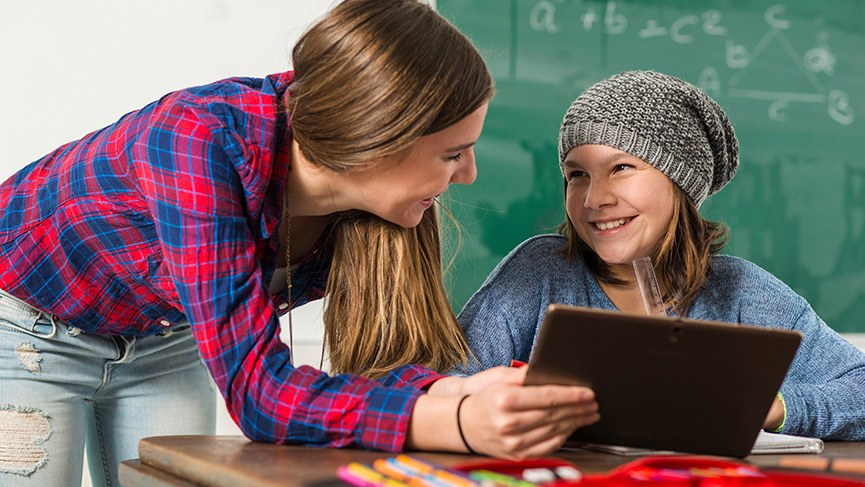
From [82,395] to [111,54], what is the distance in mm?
973

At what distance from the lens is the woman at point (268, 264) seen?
979 millimetres

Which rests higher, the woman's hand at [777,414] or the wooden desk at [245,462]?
the wooden desk at [245,462]

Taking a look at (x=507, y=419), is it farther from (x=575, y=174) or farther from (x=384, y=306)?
(x=575, y=174)

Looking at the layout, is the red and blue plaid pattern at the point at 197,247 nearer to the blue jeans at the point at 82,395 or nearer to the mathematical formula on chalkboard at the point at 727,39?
the blue jeans at the point at 82,395

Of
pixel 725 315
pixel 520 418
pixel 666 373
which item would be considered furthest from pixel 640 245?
pixel 520 418

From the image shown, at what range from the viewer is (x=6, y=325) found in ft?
4.16

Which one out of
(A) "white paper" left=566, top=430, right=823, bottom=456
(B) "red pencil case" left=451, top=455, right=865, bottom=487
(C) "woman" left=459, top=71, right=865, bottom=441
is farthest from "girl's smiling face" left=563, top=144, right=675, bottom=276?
(B) "red pencil case" left=451, top=455, right=865, bottom=487

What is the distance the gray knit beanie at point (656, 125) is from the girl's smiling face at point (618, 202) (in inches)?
0.7

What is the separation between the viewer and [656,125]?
1.48 meters

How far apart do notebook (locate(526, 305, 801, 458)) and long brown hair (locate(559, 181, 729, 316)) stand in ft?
1.74

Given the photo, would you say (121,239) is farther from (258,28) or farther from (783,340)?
(258,28)

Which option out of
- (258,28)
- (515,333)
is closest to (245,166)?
(515,333)

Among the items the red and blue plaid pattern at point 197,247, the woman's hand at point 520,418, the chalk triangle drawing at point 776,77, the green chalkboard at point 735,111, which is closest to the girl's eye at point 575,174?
the red and blue plaid pattern at point 197,247

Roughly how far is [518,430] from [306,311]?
1350 mm
